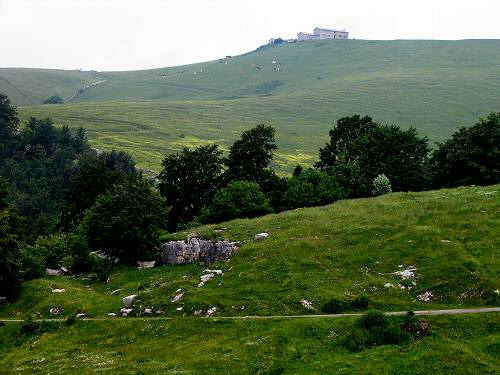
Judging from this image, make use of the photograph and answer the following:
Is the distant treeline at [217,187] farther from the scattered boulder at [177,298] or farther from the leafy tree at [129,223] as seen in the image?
the scattered boulder at [177,298]

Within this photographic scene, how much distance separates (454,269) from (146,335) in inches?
971

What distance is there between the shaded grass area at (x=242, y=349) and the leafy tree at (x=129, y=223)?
17.3 meters

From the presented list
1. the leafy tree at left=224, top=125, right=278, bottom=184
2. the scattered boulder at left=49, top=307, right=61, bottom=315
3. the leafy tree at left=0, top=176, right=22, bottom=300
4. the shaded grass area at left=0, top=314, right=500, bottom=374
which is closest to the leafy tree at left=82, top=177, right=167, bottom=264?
the leafy tree at left=0, top=176, right=22, bottom=300

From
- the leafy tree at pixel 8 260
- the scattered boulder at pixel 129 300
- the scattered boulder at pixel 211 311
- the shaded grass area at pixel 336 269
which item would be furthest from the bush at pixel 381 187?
the leafy tree at pixel 8 260

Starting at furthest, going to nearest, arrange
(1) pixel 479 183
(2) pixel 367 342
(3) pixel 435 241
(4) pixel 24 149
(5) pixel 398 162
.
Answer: (4) pixel 24 149 → (5) pixel 398 162 → (1) pixel 479 183 → (3) pixel 435 241 → (2) pixel 367 342

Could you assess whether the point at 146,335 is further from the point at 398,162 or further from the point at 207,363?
the point at 398,162

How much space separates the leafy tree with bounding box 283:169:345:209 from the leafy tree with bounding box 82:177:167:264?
21594mm

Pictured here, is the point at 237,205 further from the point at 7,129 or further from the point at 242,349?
the point at 7,129

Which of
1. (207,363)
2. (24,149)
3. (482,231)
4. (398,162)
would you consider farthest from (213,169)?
(24,149)

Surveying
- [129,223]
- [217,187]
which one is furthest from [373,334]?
[217,187]

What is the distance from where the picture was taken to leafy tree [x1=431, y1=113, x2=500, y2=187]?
72.7 m

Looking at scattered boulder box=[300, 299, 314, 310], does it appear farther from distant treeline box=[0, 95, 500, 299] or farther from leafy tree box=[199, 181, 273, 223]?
leafy tree box=[199, 181, 273, 223]

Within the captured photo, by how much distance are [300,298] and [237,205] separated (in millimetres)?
36351

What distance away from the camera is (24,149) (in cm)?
17238
